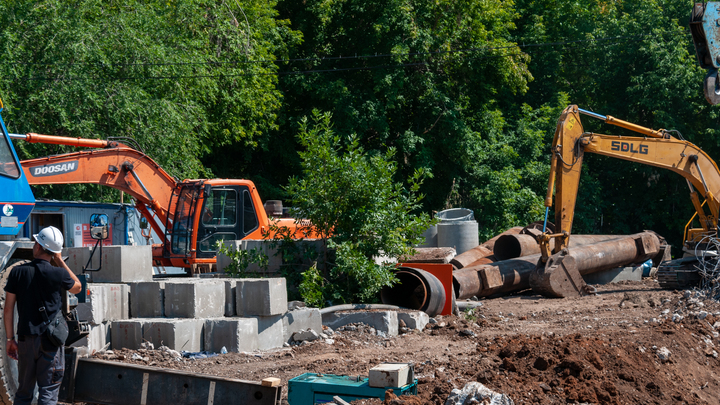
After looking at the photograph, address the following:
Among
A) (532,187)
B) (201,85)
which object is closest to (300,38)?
(201,85)

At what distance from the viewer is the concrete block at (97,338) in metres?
8.20

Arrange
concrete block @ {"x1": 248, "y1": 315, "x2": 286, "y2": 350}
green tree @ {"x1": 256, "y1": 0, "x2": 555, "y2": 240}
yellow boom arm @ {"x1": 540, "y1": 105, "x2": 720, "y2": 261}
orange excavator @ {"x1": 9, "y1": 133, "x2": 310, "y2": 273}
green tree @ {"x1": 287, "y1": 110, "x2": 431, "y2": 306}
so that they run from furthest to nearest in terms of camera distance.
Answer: green tree @ {"x1": 256, "y1": 0, "x2": 555, "y2": 240} → yellow boom arm @ {"x1": 540, "y1": 105, "x2": 720, "y2": 261} → orange excavator @ {"x1": 9, "y1": 133, "x2": 310, "y2": 273} → green tree @ {"x1": 287, "y1": 110, "x2": 431, "y2": 306} → concrete block @ {"x1": 248, "y1": 315, "x2": 286, "y2": 350}

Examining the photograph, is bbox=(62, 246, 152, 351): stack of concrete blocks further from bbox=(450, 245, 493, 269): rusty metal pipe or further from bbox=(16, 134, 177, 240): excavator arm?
bbox=(450, 245, 493, 269): rusty metal pipe

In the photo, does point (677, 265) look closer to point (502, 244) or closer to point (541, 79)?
point (502, 244)

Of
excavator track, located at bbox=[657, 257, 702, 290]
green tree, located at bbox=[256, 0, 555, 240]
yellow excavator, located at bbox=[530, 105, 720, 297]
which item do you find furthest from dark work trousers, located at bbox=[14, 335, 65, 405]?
green tree, located at bbox=[256, 0, 555, 240]

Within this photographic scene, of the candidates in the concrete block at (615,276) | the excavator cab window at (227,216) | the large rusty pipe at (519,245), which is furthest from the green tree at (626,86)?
the excavator cab window at (227,216)

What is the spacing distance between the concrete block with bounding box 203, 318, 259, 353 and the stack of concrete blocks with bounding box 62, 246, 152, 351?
1.19m

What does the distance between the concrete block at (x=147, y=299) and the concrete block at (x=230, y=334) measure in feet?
2.28

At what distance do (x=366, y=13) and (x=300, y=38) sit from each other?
2634mm

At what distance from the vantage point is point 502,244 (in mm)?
17578

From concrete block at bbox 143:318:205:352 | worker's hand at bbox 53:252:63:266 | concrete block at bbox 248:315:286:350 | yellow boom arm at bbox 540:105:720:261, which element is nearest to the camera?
worker's hand at bbox 53:252:63:266

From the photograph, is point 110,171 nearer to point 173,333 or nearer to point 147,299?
point 147,299

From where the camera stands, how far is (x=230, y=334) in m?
8.85

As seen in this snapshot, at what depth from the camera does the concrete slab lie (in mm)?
9086
